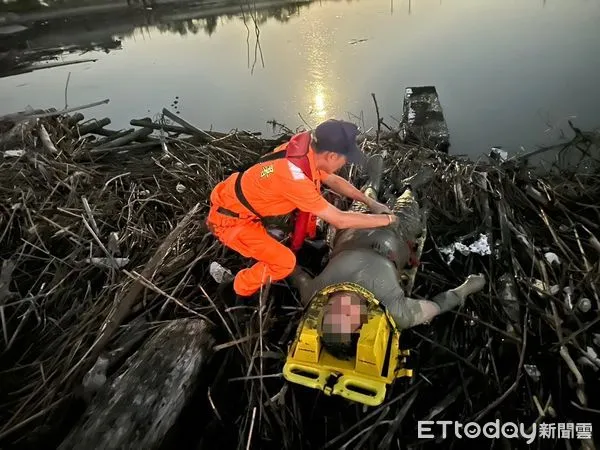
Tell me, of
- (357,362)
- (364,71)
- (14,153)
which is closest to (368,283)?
(357,362)

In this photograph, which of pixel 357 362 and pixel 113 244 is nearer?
pixel 357 362

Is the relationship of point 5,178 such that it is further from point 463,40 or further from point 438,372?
point 463,40

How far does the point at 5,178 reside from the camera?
430cm

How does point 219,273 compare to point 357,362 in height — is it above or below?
below

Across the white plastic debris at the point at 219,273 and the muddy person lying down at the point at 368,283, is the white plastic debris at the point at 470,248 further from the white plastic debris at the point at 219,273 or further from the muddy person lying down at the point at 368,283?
the white plastic debris at the point at 219,273

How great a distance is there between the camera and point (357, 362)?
2230 mm

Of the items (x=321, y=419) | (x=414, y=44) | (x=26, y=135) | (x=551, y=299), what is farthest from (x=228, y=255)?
(x=414, y=44)

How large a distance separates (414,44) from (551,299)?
6408 millimetres

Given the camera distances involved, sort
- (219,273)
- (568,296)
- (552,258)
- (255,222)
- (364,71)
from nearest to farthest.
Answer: (568,296) → (255,222) → (552,258) → (219,273) → (364,71)

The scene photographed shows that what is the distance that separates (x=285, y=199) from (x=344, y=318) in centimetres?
91

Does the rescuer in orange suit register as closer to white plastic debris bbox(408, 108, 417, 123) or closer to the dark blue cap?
the dark blue cap

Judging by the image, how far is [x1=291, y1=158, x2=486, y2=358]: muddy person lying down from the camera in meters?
2.33

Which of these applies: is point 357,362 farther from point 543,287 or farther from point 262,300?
point 543,287

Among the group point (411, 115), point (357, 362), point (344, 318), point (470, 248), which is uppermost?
point (344, 318)
